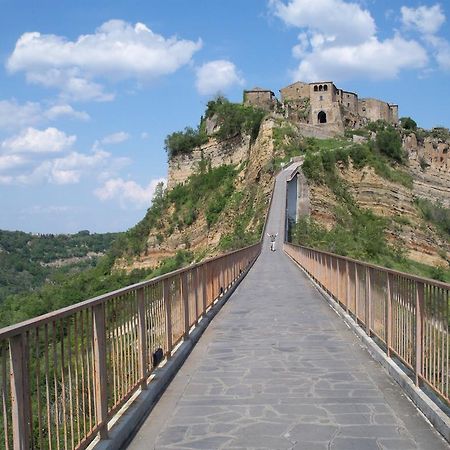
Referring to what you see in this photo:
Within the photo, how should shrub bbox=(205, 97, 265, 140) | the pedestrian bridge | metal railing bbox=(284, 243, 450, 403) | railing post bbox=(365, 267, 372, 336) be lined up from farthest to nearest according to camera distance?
shrub bbox=(205, 97, 265, 140)
railing post bbox=(365, 267, 372, 336)
metal railing bbox=(284, 243, 450, 403)
the pedestrian bridge

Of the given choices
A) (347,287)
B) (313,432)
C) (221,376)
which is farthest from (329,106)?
(313,432)

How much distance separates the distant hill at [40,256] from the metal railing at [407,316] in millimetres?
100970

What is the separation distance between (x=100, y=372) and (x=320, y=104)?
97818mm

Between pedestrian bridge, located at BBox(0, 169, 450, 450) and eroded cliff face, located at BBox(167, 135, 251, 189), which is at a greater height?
Answer: eroded cliff face, located at BBox(167, 135, 251, 189)

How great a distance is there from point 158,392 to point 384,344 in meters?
3.64

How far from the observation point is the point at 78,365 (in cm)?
524

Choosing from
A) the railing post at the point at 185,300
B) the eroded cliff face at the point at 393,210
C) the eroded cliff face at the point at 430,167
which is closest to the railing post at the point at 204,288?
the railing post at the point at 185,300

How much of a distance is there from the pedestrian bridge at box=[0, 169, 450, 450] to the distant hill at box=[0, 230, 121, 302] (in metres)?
101

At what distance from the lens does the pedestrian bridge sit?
15.4 feet

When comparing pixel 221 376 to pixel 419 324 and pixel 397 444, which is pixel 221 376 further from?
pixel 397 444

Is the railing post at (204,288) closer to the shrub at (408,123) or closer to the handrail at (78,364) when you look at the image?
the handrail at (78,364)

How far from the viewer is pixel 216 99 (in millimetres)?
93000

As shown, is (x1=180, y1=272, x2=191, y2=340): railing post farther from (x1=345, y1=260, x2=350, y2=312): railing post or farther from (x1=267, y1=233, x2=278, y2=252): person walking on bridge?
(x1=267, y1=233, x2=278, y2=252): person walking on bridge

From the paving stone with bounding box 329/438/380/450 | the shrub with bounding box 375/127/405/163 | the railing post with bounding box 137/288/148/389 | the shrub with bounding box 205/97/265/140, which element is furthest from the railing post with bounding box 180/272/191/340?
the shrub with bounding box 205/97/265/140
